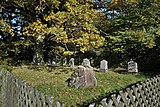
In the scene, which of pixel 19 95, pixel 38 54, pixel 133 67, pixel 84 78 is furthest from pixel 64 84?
pixel 133 67

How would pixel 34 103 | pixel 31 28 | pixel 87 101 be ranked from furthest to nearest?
pixel 31 28 → pixel 87 101 → pixel 34 103

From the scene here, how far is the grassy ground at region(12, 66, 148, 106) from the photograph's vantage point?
541 inches

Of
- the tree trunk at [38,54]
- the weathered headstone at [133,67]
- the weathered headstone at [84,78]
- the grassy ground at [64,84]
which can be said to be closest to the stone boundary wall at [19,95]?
the grassy ground at [64,84]

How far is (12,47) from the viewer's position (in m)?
25.5

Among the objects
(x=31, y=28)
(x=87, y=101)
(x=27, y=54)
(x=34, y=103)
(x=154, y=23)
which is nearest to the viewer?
(x=34, y=103)

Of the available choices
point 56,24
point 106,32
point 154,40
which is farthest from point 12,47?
point 154,40

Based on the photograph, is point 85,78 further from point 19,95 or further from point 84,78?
point 19,95

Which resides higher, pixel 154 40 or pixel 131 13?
pixel 131 13

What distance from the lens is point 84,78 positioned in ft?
54.0

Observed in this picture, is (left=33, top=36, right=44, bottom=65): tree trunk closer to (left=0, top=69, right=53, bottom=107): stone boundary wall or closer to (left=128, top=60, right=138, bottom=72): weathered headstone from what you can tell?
(left=128, top=60, right=138, bottom=72): weathered headstone

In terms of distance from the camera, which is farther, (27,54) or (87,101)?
(27,54)

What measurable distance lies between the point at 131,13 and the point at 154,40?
11.4 feet

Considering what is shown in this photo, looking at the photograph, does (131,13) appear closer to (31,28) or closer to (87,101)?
(31,28)

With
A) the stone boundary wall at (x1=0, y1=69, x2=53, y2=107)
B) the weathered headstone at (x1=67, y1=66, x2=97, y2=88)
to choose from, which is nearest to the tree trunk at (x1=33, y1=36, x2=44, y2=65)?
the weathered headstone at (x1=67, y1=66, x2=97, y2=88)
